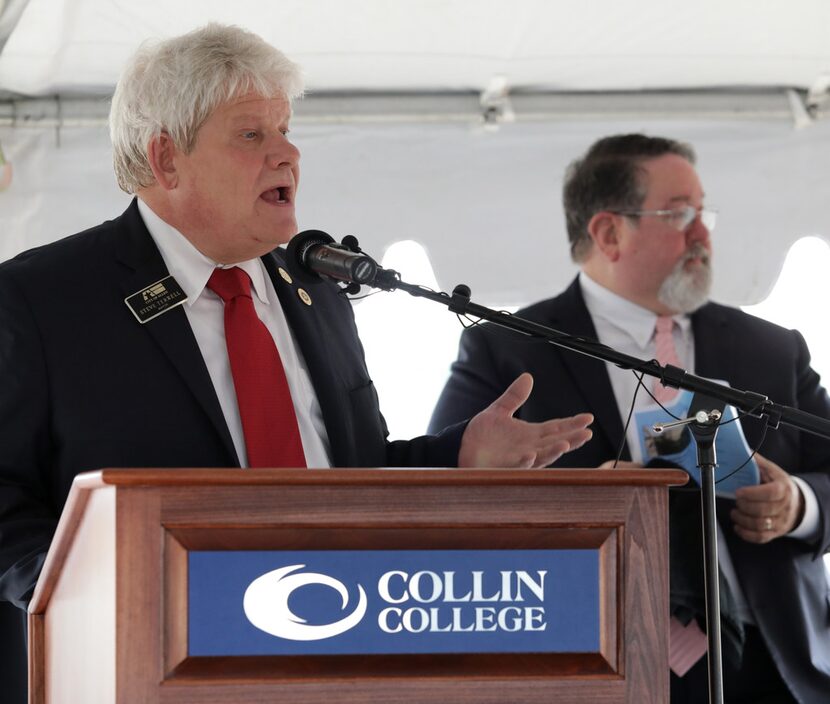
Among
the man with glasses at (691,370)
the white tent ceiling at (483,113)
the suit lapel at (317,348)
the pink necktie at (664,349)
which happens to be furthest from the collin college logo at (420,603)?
the white tent ceiling at (483,113)

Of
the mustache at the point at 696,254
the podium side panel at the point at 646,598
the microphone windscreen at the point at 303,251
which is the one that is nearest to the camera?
the podium side panel at the point at 646,598

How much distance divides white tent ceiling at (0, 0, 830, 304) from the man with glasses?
26 cm

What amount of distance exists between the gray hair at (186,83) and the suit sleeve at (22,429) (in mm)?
407

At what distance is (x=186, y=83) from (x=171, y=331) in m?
0.49

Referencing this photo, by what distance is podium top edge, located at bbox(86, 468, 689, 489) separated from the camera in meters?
1.29

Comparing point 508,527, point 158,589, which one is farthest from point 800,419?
point 158,589

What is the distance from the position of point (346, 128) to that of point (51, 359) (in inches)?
80.3

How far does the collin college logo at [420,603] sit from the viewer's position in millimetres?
1297

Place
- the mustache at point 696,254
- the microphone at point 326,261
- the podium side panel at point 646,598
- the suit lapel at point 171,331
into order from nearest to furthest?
the podium side panel at point 646,598, the microphone at point 326,261, the suit lapel at point 171,331, the mustache at point 696,254

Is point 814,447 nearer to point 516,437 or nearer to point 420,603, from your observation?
point 516,437

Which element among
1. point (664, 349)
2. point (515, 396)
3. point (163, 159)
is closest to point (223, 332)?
point (163, 159)

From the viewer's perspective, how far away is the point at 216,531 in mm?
1304

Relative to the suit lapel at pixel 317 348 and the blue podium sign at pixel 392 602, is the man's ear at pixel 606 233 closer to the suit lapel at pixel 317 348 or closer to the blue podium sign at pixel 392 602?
the suit lapel at pixel 317 348

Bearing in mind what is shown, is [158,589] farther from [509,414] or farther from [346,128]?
[346,128]
